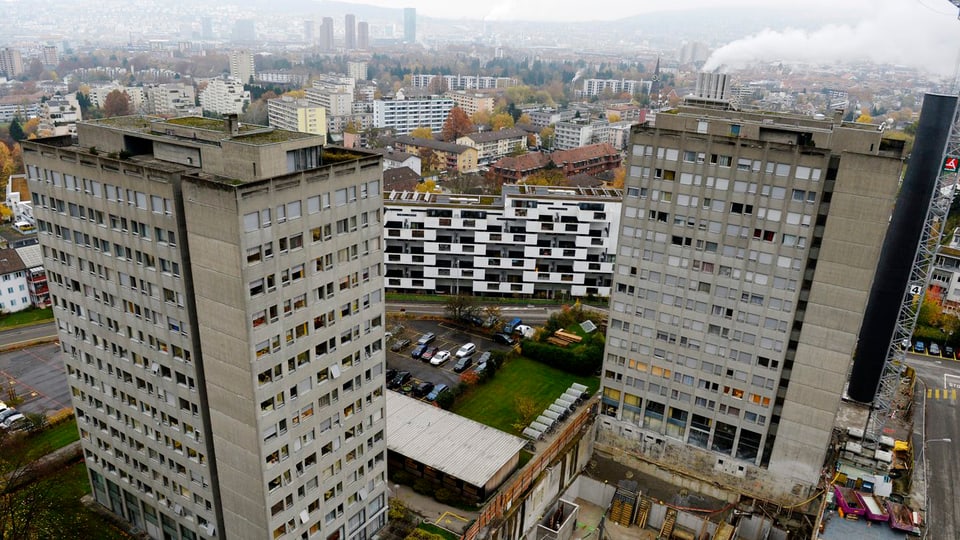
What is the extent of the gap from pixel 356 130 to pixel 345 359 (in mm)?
165912

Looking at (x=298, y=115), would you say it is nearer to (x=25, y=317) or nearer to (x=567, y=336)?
(x=25, y=317)

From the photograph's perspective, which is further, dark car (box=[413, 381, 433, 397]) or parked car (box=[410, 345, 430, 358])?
parked car (box=[410, 345, 430, 358])

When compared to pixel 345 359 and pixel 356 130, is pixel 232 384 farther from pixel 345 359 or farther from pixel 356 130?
pixel 356 130

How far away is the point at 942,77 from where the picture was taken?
68.8m

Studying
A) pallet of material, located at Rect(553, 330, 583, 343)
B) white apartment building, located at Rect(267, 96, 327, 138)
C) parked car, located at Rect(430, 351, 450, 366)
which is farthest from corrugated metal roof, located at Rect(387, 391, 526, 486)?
white apartment building, located at Rect(267, 96, 327, 138)

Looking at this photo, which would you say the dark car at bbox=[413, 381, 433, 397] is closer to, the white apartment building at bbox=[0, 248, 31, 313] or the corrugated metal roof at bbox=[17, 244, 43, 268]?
the corrugated metal roof at bbox=[17, 244, 43, 268]

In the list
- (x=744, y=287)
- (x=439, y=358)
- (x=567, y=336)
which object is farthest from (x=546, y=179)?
(x=744, y=287)

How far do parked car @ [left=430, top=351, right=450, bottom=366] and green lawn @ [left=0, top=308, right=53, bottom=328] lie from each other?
46198 millimetres

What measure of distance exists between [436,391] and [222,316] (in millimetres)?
33251

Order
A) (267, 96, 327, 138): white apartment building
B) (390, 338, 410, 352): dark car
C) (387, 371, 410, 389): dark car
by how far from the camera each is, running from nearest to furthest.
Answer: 1. (387, 371, 410, 389): dark car
2. (390, 338, 410, 352): dark car
3. (267, 96, 327, 138): white apartment building

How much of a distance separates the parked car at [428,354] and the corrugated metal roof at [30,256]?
4944 cm

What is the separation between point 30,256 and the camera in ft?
263

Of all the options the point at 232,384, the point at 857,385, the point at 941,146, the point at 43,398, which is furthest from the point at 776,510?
the point at 43,398

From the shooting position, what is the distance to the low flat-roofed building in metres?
47.9
